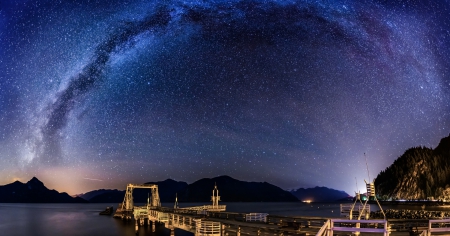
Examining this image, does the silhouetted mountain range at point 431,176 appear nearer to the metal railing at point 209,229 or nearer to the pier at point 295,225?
the pier at point 295,225

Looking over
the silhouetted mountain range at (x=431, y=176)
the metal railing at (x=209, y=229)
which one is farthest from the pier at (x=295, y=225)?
the silhouetted mountain range at (x=431, y=176)

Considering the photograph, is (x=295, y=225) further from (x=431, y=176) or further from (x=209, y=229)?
(x=431, y=176)

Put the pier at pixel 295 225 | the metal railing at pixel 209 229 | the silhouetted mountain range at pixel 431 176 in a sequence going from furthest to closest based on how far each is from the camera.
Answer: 1. the silhouetted mountain range at pixel 431 176
2. the metal railing at pixel 209 229
3. the pier at pixel 295 225

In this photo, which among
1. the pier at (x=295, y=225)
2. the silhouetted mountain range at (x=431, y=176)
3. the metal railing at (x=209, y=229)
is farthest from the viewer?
the silhouetted mountain range at (x=431, y=176)

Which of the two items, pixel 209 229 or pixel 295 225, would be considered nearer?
pixel 295 225

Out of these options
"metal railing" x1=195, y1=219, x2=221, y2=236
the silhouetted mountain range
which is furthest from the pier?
the silhouetted mountain range

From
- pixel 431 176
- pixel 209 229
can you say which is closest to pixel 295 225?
pixel 209 229

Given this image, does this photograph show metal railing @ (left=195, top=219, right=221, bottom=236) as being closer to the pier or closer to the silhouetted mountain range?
the pier

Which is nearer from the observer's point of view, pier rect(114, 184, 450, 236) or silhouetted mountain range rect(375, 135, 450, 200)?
pier rect(114, 184, 450, 236)

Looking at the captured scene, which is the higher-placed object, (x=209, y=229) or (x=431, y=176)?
(x=431, y=176)

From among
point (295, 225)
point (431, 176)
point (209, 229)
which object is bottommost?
point (209, 229)

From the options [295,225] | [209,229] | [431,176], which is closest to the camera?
[295,225]

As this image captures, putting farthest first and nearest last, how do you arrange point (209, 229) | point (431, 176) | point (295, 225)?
point (431, 176) < point (209, 229) < point (295, 225)

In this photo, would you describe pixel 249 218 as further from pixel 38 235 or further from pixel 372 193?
pixel 38 235
